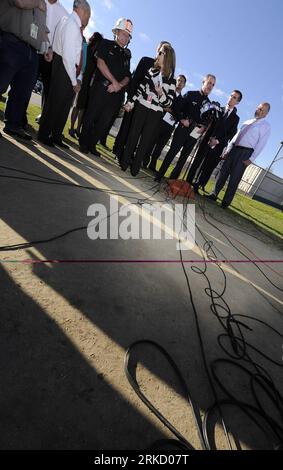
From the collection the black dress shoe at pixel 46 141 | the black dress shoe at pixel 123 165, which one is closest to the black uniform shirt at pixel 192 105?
the black dress shoe at pixel 123 165

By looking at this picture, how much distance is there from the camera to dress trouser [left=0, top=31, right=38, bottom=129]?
135 inches

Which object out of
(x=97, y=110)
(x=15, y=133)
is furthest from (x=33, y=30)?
(x=97, y=110)

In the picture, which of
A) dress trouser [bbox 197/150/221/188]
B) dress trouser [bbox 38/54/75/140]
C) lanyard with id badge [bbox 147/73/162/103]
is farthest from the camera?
dress trouser [bbox 197/150/221/188]

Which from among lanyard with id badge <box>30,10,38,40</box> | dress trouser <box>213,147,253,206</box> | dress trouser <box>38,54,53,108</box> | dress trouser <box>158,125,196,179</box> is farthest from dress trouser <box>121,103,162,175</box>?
dress trouser <box>213,147,253,206</box>

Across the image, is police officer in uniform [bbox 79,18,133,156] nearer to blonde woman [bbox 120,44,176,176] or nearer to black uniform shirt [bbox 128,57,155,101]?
black uniform shirt [bbox 128,57,155,101]

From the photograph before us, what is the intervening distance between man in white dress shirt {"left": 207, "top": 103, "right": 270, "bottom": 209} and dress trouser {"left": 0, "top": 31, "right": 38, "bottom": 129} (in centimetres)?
438

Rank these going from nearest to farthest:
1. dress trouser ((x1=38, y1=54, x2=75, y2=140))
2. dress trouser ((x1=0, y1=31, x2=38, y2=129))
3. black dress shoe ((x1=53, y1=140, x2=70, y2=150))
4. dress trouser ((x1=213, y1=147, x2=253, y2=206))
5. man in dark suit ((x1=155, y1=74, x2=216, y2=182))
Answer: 1. dress trouser ((x1=0, y1=31, x2=38, y2=129))
2. dress trouser ((x1=38, y1=54, x2=75, y2=140))
3. black dress shoe ((x1=53, y1=140, x2=70, y2=150))
4. man in dark suit ((x1=155, y1=74, x2=216, y2=182))
5. dress trouser ((x1=213, y1=147, x2=253, y2=206))

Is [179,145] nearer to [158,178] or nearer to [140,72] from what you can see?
[158,178]

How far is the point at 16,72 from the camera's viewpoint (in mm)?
3693

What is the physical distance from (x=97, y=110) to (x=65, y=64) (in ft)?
3.57

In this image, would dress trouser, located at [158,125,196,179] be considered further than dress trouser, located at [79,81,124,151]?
Yes

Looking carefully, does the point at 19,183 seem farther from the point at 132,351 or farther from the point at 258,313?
the point at 258,313

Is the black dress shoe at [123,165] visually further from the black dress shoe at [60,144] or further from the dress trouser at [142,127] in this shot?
the black dress shoe at [60,144]
